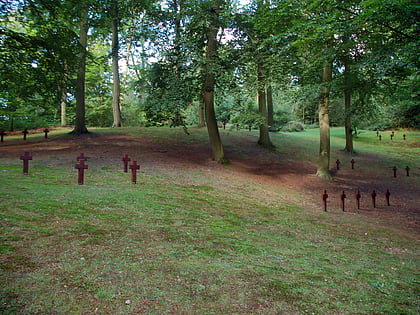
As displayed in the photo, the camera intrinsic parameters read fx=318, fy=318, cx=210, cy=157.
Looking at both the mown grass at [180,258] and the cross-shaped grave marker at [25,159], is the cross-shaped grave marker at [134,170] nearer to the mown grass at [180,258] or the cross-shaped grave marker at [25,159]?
the mown grass at [180,258]

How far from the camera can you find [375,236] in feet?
29.3

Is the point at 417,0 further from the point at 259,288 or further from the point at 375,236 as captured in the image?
the point at 259,288

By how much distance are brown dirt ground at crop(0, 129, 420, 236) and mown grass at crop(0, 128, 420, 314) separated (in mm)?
3595

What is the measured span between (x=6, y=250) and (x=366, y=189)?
17310 mm

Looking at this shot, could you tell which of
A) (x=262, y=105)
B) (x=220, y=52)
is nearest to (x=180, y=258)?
(x=220, y=52)

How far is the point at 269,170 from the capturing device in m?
18.9

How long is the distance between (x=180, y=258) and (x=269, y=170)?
46.9 feet

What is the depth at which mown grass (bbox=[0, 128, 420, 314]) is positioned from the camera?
386 cm

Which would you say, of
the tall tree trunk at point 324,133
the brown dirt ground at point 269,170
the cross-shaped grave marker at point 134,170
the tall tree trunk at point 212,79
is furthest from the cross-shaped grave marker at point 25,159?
the tall tree trunk at point 324,133

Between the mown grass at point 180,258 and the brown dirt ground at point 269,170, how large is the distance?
11.8 ft

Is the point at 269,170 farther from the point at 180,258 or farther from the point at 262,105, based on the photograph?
the point at 180,258

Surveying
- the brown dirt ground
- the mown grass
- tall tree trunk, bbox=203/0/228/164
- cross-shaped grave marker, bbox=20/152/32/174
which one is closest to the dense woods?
tall tree trunk, bbox=203/0/228/164

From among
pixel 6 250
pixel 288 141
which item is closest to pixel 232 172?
pixel 6 250

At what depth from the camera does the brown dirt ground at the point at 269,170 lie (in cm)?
1347
